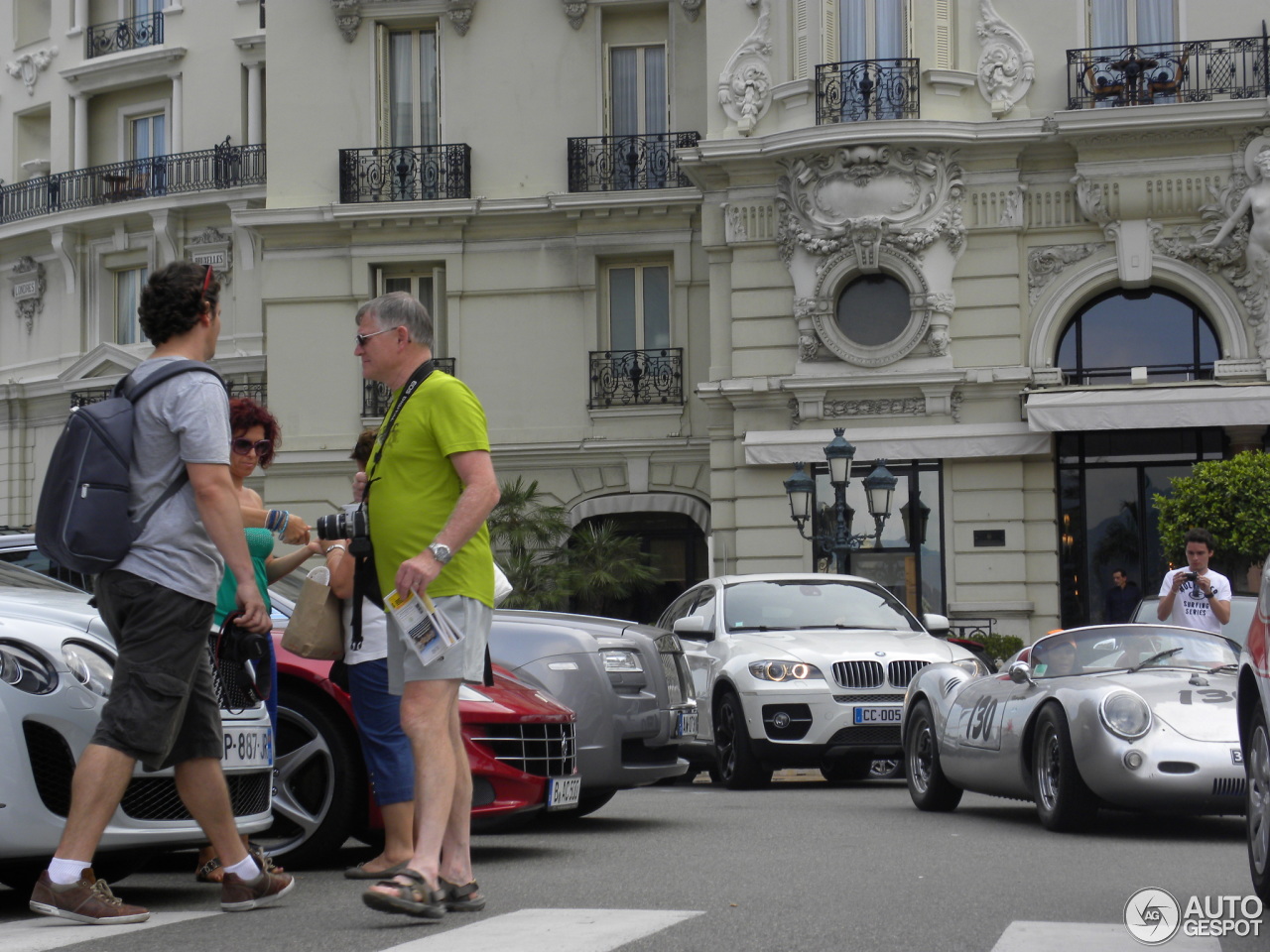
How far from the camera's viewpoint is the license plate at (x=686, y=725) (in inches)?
406

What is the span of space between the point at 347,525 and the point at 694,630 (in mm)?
7653

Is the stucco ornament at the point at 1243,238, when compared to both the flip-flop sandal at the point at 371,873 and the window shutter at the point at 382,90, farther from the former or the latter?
the flip-flop sandal at the point at 371,873

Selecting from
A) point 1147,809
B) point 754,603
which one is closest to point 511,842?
point 1147,809

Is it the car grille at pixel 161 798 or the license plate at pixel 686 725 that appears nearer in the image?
the car grille at pixel 161 798

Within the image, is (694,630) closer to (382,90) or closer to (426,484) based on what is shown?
(426,484)

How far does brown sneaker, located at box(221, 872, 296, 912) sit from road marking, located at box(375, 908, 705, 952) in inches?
33.2

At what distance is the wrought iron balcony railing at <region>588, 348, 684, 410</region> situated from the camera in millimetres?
28500

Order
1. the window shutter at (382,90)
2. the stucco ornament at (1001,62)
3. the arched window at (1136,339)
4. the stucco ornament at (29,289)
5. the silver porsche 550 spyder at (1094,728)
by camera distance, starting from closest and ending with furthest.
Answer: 1. the silver porsche 550 spyder at (1094,728)
2. the stucco ornament at (1001,62)
3. the arched window at (1136,339)
4. the window shutter at (382,90)
5. the stucco ornament at (29,289)

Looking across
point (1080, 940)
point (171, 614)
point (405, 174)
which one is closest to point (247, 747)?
point (171, 614)

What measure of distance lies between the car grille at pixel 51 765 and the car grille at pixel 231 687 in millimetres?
720

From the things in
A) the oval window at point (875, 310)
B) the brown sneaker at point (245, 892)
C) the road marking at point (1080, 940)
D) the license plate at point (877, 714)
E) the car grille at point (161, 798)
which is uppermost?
the oval window at point (875, 310)

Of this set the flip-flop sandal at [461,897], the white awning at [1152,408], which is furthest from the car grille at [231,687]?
the white awning at [1152,408]

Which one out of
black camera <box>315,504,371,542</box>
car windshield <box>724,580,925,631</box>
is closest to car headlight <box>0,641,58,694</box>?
black camera <box>315,504,371,542</box>

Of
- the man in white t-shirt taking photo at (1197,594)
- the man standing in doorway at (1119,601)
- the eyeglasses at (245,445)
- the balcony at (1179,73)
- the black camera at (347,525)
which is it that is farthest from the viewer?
the balcony at (1179,73)
